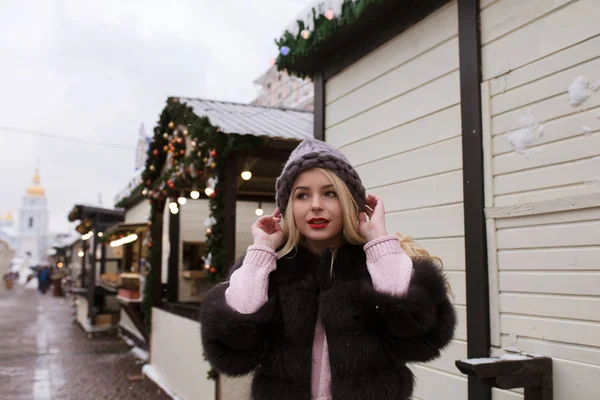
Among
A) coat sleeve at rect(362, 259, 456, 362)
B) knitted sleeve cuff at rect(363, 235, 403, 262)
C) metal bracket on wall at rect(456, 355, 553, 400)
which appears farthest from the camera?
metal bracket on wall at rect(456, 355, 553, 400)

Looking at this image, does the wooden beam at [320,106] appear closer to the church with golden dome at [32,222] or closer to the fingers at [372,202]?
the fingers at [372,202]

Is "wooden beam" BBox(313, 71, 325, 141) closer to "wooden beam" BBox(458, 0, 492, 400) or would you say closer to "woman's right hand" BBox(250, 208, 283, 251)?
"wooden beam" BBox(458, 0, 492, 400)

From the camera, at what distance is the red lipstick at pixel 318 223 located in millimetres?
2006

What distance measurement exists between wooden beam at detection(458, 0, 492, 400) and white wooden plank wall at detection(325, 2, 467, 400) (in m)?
0.12

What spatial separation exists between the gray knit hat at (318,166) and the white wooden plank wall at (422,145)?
155 centimetres

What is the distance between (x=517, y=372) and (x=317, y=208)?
1.48 meters

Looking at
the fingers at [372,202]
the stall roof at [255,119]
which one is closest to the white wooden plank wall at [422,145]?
the fingers at [372,202]

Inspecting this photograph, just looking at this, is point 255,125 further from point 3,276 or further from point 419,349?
point 3,276

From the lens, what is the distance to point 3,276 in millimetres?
41750

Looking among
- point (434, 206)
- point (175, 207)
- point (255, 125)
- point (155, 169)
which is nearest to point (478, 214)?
point (434, 206)

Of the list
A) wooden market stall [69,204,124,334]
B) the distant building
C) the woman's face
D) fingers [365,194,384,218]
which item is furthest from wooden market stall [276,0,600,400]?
the distant building

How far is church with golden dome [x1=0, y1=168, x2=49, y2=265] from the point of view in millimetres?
116625

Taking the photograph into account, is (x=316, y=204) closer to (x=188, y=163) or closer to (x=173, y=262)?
(x=188, y=163)

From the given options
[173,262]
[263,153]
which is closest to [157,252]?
[173,262]
